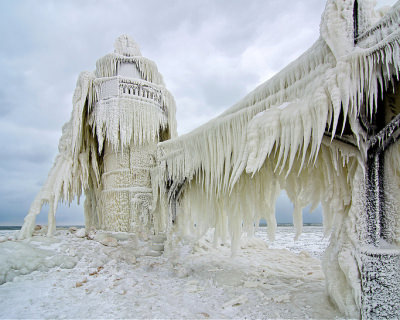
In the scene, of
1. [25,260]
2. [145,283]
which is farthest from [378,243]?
[25,260]

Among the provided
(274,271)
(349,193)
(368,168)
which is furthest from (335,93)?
(274,271)

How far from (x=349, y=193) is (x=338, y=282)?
0.95 m

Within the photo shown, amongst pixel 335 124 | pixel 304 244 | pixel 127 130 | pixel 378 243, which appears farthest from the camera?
pixel 304 244

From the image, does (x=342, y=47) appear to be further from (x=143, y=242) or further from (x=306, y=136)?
(x=143, y=242)

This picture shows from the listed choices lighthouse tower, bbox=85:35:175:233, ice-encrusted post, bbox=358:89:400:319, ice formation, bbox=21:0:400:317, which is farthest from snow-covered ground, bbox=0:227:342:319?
lighthouse tower, bbox=85:35:175:233

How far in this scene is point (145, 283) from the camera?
13.7 ft

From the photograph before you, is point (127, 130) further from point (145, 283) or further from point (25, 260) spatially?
point (145, 283)

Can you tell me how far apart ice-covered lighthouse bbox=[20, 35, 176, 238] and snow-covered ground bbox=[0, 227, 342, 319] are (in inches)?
34.7

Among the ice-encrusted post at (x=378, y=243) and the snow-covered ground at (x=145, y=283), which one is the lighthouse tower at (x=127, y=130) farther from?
the ice-encrusted post at (x=378, y=243)

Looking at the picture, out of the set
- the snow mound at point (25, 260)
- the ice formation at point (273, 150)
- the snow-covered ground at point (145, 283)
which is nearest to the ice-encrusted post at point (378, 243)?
the ice formation at point (273, 150)

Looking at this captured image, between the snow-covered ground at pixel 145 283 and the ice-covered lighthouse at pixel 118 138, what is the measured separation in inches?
34.7

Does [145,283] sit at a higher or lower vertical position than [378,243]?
lower

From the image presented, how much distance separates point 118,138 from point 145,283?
3699 mm

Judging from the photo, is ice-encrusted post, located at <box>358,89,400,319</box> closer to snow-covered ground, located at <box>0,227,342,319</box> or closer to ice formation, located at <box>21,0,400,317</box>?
ice formation, located at <box>21,0,400,317</box>
